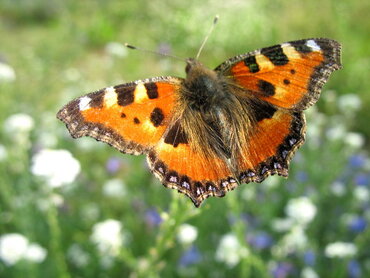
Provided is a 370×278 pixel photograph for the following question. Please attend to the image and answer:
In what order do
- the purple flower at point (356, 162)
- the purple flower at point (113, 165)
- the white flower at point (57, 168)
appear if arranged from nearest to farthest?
the white flower at point (57, 168) → the purple flower at point (356, 162) → the purple flower at point (113, 165)

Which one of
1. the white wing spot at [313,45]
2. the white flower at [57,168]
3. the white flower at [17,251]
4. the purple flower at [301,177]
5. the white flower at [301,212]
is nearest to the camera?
the white wing spot at [313,45]

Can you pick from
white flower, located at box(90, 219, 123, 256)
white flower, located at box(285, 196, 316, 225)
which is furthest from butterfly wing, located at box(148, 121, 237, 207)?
white flower, located at box(285, 196, 316, 225)

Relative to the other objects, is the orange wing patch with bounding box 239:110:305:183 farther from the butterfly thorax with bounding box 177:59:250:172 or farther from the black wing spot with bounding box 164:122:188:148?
the black wing spot with bounding box 164:122:188:148

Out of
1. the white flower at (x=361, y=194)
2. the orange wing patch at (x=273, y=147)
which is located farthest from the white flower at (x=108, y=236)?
the white flower at (x=361, y=194)

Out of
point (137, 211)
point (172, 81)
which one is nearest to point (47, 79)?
point (137, 211)

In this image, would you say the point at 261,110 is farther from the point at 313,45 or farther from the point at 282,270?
the point at 282,270

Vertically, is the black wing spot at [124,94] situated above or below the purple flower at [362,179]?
below

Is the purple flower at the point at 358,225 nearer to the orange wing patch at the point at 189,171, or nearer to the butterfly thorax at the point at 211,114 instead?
the butterfly thorax at the point at 211,114
